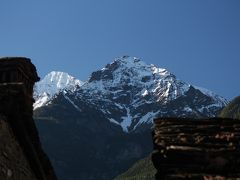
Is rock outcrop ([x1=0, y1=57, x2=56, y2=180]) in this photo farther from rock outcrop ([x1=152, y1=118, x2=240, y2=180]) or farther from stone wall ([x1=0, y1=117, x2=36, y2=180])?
rock outcrop ([x1=152, y1=118, x2=240, y2=180])

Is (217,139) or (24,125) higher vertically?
(24,125)

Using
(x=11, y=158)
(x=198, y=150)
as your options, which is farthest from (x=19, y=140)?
(x=198, y=150)

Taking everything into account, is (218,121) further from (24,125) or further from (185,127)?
(24,125)

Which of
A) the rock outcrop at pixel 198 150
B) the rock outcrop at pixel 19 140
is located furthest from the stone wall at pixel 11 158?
the rock outcrop at pixel 198 150

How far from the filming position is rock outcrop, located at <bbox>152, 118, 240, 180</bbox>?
33.4 feet

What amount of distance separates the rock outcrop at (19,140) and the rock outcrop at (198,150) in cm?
268

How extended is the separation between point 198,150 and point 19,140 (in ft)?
12.1

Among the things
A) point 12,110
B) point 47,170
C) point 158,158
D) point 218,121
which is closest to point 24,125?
point 12,110

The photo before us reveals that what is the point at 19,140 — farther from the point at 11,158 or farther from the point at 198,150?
the point at 198,150

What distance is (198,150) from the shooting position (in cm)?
1036

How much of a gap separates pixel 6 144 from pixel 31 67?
15.0 feet

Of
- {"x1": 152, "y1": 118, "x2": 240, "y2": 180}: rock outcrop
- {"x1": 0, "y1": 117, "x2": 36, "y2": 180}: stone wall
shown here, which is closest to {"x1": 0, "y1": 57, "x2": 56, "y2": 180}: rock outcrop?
{"x1": 0, "y1": 117, "x2": 36, "y2": 180}: stone wall

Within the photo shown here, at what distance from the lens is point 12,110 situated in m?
11.4

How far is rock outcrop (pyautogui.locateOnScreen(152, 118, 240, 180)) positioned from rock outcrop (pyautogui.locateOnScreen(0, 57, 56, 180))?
268 cm
